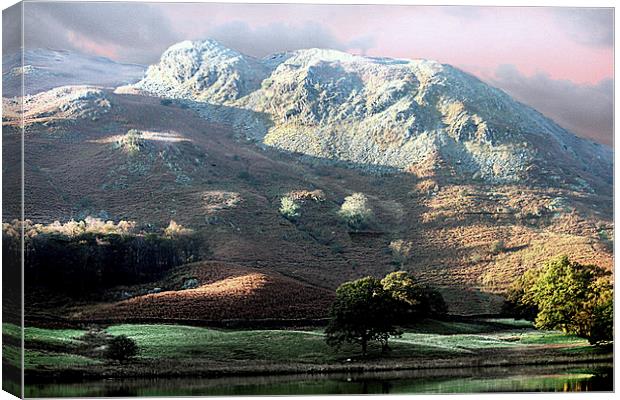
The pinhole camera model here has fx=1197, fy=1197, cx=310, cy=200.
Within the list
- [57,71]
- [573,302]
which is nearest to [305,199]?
[57,71]

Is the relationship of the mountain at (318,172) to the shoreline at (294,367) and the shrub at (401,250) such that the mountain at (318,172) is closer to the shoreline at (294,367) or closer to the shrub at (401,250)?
the shrub at (401,250)

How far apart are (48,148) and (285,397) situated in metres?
6.06

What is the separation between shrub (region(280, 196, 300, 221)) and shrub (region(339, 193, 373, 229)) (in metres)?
0.86

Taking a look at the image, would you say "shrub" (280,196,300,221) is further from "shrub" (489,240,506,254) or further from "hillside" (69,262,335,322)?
"shrub" (489,240,506,254)

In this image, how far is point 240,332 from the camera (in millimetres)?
21391

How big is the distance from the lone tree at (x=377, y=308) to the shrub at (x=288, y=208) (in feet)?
5.53

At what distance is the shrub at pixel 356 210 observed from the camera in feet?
74.9

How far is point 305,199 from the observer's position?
906 inches

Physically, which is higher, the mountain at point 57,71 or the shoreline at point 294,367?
the mountain at point 57,71

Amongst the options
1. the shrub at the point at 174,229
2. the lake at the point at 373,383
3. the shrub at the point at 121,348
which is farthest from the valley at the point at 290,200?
the lake at the point at 373,383

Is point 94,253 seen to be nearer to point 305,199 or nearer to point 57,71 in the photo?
point 57,71

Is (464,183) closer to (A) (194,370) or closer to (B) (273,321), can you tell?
(B) (273,321)

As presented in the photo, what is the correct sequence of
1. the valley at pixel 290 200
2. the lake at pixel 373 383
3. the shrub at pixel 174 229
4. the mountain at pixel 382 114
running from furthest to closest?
the mountain at pixel 382 114
the shrub at pixel 174 229
the valley at pixel 290 200
the lake at pixel 373 383

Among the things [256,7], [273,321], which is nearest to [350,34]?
[256,7]
